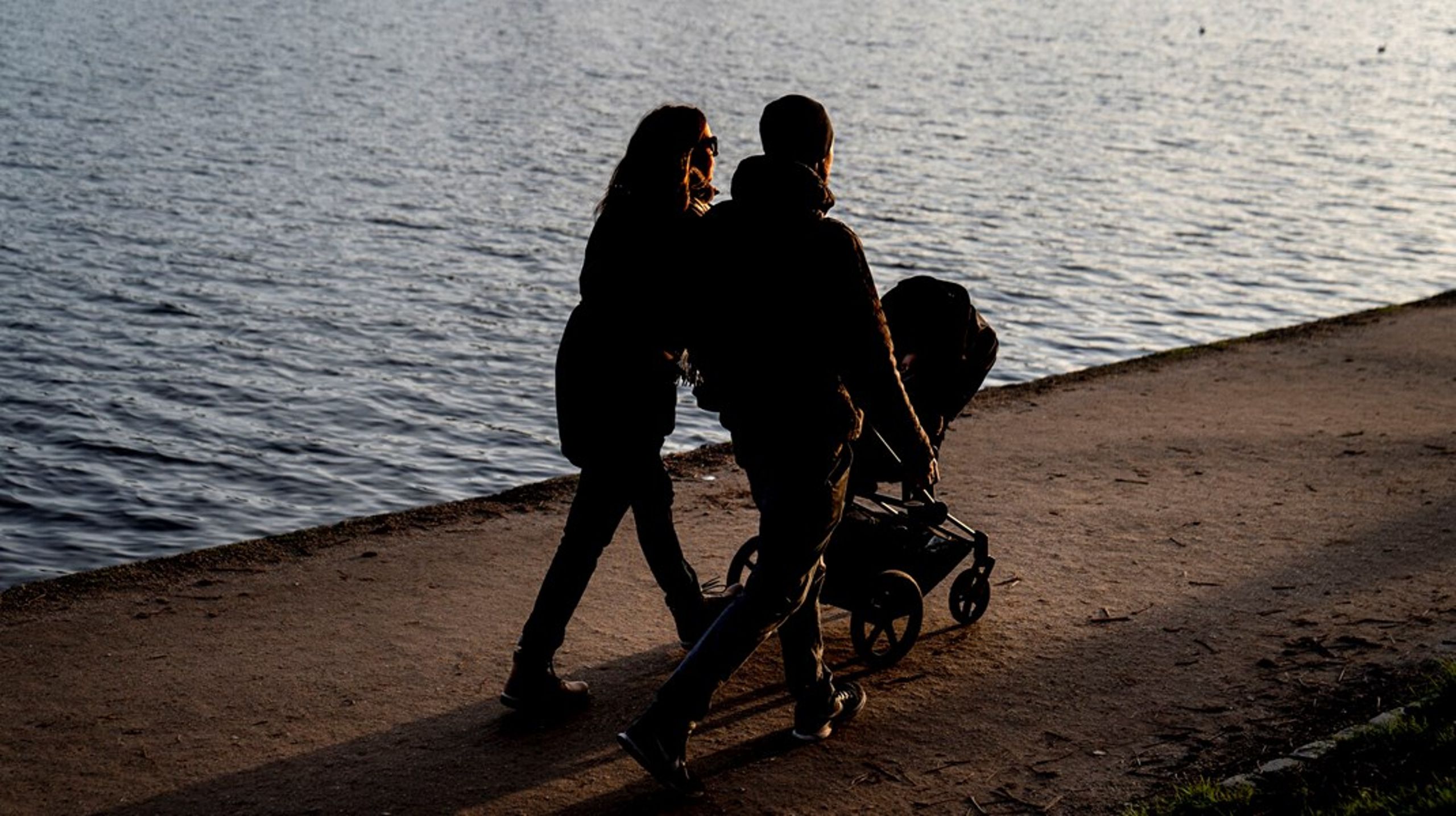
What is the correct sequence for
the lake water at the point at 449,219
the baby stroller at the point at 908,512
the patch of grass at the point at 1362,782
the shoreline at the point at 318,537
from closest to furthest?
the patch of grass at the point at 1362,782 < the baby stroller at the point at 908,512 < the shoreline at the point at 318,537 < the lake water at the point at 449,219

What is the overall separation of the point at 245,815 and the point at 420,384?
→ 27.5 ft

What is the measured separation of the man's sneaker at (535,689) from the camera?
5.84 metres

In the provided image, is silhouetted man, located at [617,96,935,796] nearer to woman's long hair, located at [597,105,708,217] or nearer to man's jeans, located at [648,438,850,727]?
man's jeans, located at [648,438,850,727]

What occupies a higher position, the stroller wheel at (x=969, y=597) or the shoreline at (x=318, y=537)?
the stroller wheel at (x=969, y=597)

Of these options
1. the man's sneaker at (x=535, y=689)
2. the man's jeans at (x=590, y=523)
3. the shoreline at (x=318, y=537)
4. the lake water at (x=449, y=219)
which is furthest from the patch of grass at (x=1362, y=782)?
the lake water at (x=449, y=219)

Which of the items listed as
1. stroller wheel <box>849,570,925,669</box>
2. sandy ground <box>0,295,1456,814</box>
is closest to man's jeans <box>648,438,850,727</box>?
sandy ground <box>0,295,1456,814</box>

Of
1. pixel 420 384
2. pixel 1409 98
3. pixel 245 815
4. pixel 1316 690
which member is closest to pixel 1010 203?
pixel 420 384

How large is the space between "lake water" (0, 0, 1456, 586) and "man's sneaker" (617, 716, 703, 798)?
5.20 metres

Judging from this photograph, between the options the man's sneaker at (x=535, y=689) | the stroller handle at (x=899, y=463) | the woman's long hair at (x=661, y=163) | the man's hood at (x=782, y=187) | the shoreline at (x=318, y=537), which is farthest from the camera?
the shoreline at (x=318, y=537)

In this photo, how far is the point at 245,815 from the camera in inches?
205

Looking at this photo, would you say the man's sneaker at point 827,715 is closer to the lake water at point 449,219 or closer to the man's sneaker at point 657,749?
the man's sneaker at point 657,749

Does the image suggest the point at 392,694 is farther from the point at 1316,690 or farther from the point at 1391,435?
the point at 1391,435

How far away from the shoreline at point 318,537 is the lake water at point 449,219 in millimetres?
→ 1674

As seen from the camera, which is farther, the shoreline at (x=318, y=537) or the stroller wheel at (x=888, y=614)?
the shoreline at (x=318, y=537)
